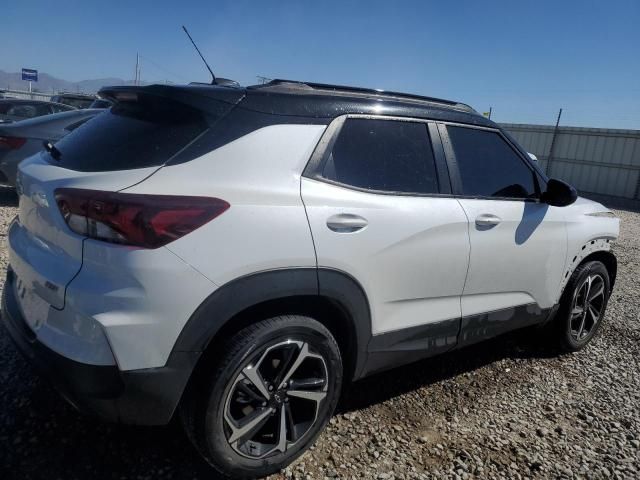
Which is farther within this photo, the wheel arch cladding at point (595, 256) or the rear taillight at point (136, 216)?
the wheel arch cladding at point (595, 256)

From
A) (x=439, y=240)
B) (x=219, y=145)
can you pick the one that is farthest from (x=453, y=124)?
(x=219, y=145)

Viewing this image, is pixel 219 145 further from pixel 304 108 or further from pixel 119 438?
pixel 119 438

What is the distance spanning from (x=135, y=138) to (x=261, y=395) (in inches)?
48.6

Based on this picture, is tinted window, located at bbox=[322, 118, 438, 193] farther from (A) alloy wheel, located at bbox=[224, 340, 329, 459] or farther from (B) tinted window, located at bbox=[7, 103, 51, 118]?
(B) tinted window, located at bbox=[7, 103, 51, 118]

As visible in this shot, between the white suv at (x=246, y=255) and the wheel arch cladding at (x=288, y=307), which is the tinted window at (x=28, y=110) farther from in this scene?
the wheel arch cladding at (x=288, y=307)

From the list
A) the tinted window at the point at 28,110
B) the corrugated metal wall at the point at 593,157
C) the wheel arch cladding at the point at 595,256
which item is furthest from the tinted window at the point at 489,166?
the corrugated metal wall at the point at 593,157

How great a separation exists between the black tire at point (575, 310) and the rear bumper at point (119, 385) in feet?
9.52

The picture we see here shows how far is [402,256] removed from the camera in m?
2.46

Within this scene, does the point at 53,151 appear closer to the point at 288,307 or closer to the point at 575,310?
the point at 288,307

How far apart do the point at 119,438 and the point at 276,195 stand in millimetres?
1471

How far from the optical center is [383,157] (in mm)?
2566

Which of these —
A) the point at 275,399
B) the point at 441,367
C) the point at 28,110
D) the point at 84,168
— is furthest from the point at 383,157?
the point at 28,110

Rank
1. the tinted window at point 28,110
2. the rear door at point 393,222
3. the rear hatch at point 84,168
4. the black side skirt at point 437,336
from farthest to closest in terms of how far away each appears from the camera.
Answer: the tinted window at point 28,110 → the black side skirt at point 437,336 → the rear door at point 393,222 → the rear hatch at point 84,168

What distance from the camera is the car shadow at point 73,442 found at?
7.36ft
